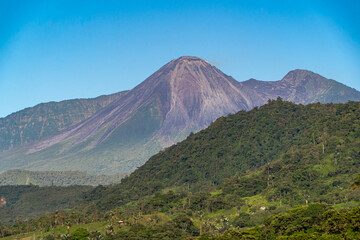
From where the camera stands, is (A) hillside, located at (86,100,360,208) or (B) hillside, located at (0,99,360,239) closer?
(B) hillside, located at (0,99,360,239)

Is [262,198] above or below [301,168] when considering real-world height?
below

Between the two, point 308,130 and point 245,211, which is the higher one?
point 308,130

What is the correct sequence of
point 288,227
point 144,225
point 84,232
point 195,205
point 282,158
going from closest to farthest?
point 288,227 < point 84,232 < point 144,225 < point 195,205 < point 282,158

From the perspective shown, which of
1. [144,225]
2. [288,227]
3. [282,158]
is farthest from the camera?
[282,158]

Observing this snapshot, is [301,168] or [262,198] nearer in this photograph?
[262,198]

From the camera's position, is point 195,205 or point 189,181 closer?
point 195,205

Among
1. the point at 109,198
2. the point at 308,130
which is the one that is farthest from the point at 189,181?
the point at 308,130

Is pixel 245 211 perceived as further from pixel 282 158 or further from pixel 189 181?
pixel 189 181

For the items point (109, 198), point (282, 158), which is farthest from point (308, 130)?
point (109, 198)

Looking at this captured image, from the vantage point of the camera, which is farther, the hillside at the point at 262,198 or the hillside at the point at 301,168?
the hillside at the point at 301,168

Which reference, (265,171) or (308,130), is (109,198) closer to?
(265,171)
